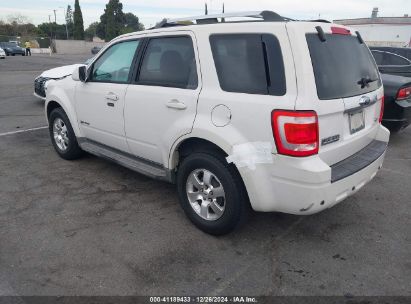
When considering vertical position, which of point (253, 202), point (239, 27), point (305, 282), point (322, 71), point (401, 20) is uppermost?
point (401, 20)

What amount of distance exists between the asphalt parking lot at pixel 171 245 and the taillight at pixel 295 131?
0.99 meters

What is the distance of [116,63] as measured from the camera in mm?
4145

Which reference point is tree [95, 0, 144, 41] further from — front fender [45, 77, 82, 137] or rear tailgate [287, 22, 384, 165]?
rear tailgate [287, 22, 384, 165]

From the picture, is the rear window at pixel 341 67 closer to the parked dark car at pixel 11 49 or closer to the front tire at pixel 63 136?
the front tire at pixel 63 136

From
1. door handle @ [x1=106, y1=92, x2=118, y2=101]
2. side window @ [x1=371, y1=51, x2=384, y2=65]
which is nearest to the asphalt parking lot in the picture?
door handle @ [x1=106, y1=92, x2=118, y2=101]

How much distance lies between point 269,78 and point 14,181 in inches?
139

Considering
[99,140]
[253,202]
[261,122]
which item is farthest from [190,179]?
[99,140]

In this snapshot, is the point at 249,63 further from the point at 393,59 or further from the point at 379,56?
the point at 393,59

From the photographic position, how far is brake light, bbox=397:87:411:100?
5.88 meters

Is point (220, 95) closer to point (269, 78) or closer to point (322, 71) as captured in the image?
point (269, 78)

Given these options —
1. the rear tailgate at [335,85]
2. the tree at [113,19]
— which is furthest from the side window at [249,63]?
the tree at [113,19]

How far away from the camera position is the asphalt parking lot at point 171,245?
2.67 m

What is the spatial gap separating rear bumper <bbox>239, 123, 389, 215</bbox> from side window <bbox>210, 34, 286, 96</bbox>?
0.57 meters

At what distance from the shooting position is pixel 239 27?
291 centimetres
